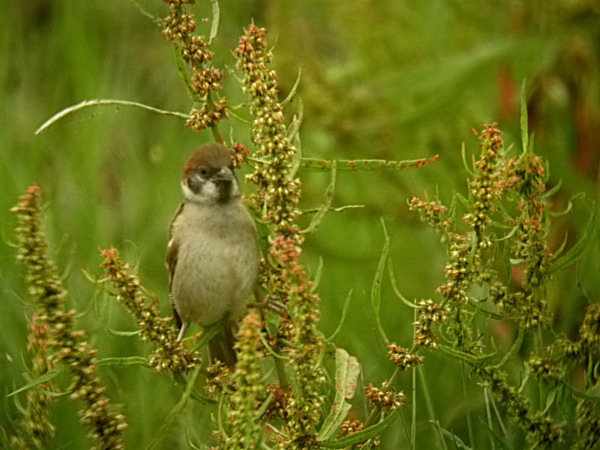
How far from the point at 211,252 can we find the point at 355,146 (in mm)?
965

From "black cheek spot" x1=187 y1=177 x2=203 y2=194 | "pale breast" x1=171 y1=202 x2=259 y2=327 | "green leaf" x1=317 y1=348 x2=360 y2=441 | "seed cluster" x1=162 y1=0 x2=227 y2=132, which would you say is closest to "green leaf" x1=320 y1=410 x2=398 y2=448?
"green leaf" x1=317 y1=348 x2=360 y2=441

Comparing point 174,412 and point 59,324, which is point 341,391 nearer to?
point 174,412

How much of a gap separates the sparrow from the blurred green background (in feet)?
0.68

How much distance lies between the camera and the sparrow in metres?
2.06

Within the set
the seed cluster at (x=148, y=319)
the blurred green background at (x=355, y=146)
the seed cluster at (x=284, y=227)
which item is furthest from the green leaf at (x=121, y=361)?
the blurred green background at (x=355, y=146)

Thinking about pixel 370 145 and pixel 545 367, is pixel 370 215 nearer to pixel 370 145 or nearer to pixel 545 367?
pixel 370 145

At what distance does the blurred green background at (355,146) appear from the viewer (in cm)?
253

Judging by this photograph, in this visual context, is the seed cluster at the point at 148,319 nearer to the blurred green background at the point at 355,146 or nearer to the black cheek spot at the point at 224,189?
the black cheek spot at the point at 224,189

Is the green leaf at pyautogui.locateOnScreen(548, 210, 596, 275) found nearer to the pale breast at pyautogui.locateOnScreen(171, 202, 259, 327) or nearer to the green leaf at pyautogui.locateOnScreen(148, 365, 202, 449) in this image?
the green leaf at pyautogui.locateOnScreen(148, 365, 202, 449)

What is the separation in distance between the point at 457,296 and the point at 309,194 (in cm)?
160

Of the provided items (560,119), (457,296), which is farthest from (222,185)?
(560,119)

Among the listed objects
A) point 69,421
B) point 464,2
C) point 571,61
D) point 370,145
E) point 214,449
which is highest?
point 464,2

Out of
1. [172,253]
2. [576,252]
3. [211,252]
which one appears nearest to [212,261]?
[211,252]

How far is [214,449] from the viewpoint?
1544 millimetres
